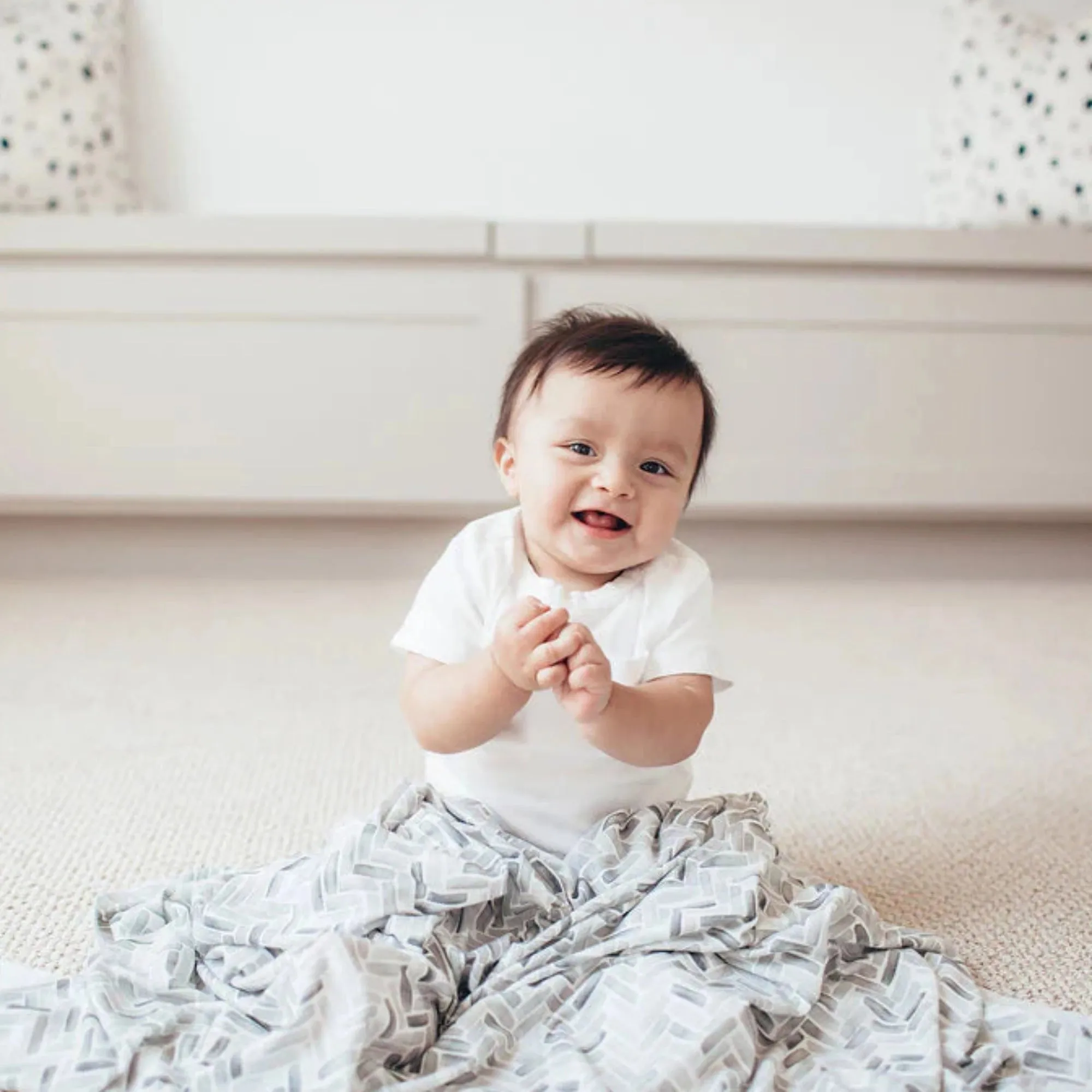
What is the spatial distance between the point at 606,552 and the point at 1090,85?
6.25ft

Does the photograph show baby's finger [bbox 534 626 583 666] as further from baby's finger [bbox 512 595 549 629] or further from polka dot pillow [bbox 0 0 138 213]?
polka dot pillow [bbox 0 0 138 213]

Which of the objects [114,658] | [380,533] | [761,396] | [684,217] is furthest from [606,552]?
[684,217]

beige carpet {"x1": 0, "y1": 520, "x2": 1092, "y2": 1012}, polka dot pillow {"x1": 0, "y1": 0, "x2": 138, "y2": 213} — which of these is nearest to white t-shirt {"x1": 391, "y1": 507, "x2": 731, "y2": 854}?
beige carpet {"x1": 0, "y1": 520, "x2": 1092, "y2": 1012}

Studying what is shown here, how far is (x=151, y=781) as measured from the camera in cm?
126

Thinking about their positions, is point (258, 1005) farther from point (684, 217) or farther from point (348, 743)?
point (684, 217)

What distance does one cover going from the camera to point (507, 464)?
972mm

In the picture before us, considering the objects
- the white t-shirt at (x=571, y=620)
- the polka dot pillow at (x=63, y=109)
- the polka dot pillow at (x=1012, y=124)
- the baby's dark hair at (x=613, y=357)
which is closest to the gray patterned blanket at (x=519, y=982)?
the white t-shirt at (x=571, y=620)

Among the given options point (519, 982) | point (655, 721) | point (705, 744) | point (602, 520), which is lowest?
point (705, 744)

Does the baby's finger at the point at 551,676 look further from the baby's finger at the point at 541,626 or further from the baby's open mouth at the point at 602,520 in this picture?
the baby's open mouth at the point at 602,520

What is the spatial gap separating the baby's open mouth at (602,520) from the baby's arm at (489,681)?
4.3 inches

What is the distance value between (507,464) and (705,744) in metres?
0.58

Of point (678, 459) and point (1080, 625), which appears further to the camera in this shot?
point (1080, 625)

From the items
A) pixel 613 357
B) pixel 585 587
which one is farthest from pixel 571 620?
pixel 613 357

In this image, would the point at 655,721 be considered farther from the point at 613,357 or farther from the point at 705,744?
the point at 705,744
